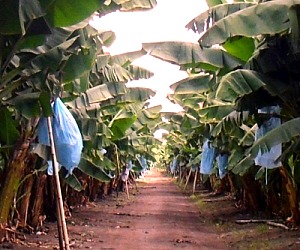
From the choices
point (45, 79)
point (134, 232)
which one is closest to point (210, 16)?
point (45, 79)

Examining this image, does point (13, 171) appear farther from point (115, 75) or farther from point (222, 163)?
point (222, 163)

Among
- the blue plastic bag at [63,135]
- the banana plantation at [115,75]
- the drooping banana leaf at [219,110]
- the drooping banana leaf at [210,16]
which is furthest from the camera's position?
the drooping banana leaf at [219,110]

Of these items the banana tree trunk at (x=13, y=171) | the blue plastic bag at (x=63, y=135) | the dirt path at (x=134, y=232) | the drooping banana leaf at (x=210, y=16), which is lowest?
the dirt path at (x=134, y=232)

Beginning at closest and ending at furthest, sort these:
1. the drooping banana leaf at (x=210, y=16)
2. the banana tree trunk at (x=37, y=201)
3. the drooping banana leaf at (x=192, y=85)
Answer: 1. the drooping banana leaf at (x=210, y=16)
2. the drooping banana leaf at (x=192, y=85)
3. the banana tree trunk at (x=37, y=201)

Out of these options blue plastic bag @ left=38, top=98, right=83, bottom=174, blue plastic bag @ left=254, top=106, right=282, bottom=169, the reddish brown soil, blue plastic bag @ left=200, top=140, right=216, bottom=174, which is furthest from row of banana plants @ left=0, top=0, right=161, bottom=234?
blue plastic bag @ left=200, top=140, right=216, bottom=174

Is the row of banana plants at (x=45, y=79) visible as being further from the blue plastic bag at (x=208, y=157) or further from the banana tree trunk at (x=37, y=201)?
the blue plastic bag at (x=208, y=157)

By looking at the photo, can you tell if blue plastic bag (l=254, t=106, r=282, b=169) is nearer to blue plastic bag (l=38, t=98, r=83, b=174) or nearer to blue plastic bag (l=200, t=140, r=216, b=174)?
blue plastic bag (l=38, t=98, r=83, b=174)

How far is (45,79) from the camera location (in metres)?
7.74

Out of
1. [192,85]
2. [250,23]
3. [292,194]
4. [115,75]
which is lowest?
[292,194]

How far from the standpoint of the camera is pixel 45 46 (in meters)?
7.39

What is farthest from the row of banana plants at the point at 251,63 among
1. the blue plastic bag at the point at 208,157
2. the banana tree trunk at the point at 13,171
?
the blue plastic bag at the point at 208,157

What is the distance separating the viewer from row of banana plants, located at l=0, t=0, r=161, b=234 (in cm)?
586

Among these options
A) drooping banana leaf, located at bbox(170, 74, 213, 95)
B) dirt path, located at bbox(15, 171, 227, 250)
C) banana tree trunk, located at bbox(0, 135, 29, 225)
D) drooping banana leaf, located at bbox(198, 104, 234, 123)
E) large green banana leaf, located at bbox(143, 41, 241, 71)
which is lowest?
dirt path, located at bbox(15, 171, 227, 250)

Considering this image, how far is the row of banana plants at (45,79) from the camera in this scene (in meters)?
5.86
